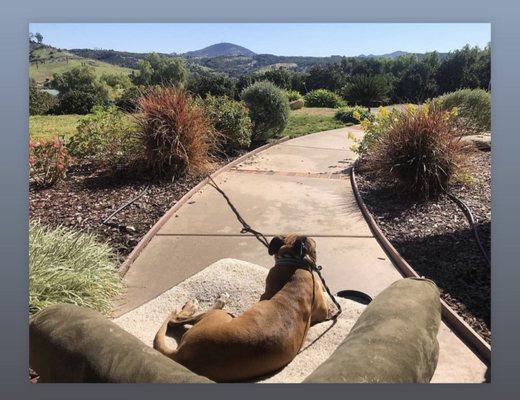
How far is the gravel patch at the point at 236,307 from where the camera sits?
3229 mm

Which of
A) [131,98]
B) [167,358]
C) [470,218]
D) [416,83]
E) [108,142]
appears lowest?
[167,358]

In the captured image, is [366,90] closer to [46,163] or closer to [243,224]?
[46,163]

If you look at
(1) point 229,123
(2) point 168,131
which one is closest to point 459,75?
(1) point 229,123

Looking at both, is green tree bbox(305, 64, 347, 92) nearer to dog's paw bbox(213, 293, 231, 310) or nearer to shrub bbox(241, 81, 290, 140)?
shrub bbox(241, 81, 290, 140)

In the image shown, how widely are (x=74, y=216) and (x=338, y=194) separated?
10.2 feet

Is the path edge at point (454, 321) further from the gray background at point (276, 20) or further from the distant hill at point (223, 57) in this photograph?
the distant hill at point (223, 57)

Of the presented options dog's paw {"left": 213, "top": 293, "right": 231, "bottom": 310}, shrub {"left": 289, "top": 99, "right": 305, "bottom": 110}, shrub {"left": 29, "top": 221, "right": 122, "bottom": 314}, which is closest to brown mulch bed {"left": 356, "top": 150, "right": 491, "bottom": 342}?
dog's paw {"left": 213, "top": 293, "right": 231, "bottom": 310}

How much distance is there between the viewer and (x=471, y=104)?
9.53m

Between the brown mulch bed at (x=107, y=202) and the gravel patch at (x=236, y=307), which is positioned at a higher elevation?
the brown mulch bed at (x=107, y=202)

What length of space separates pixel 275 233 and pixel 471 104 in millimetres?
6546

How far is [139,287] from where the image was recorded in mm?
4094

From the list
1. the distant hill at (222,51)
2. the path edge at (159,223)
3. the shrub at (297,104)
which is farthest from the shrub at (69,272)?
the shrub at (297,104)

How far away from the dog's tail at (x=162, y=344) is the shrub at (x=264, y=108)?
7.40 meters

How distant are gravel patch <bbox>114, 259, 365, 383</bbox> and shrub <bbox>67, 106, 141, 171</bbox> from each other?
124 inches
